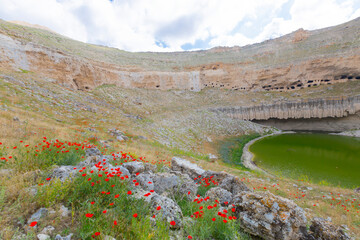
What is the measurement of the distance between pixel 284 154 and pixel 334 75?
29157 mm

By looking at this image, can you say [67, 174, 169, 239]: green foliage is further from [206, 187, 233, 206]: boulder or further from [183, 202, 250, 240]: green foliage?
[206, 187, 233, 206]: boulder

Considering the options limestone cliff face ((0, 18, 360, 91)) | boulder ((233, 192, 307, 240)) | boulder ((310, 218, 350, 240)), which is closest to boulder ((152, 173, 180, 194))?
boulder ((233, 192, 307, 240))

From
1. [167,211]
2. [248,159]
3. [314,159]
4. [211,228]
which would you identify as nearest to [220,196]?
[211,228]

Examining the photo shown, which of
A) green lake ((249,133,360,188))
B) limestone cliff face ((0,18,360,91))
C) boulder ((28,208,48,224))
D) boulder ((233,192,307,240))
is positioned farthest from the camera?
limestone cliff face ((0,18,360,91))

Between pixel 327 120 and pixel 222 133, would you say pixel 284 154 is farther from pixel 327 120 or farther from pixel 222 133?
pixel 327 120

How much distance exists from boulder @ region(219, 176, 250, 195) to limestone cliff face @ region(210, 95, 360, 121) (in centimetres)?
2967

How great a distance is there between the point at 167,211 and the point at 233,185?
116 inches

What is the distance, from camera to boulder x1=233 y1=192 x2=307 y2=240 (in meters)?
2.72

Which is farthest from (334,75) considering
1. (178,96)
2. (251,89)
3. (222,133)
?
(178,96)

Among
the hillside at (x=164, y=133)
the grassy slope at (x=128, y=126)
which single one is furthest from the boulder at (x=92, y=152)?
the grassy slope at (x=128, y=126)

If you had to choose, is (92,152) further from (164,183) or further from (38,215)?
(38,215)

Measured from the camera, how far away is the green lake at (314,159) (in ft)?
46.3

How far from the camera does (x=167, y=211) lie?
2.74m

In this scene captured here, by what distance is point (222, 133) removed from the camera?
27156mm
